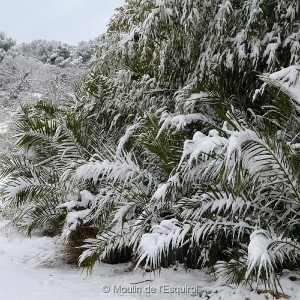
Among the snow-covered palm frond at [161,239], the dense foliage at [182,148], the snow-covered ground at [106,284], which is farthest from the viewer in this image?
the snow-covered ground at [106,284]

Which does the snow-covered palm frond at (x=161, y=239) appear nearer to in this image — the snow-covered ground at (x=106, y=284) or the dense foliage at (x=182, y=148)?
the dense foliage at (x=182, y=148)

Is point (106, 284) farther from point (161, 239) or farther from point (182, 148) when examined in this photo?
point (182, 148)

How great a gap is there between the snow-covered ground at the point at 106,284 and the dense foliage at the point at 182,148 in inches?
6.5

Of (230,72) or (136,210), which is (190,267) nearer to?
(136,210)

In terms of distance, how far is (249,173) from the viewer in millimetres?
2953

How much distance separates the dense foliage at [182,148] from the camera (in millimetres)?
3021

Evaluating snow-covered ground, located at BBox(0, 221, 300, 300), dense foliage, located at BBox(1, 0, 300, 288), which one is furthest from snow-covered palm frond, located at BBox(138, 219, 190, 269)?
snow-covered ground, located at BBox(0, 221, 300, 300)

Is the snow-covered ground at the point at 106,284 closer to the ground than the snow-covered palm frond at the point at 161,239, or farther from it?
closer to the ground

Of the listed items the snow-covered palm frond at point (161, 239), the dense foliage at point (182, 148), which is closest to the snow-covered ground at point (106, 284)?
the dense foliage at point (182, 148)

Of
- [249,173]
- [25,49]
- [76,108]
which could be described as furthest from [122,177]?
[25,49]

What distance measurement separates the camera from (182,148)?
3914 millimetres

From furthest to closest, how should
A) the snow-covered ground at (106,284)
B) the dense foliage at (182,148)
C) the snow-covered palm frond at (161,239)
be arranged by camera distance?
the snow-covered ground at (106,284) < the dense foliage at (182,148) < the snow-covered palm frond at (161,239)

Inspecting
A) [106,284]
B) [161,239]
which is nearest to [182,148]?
[161,239]

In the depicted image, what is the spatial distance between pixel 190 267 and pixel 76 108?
3.56m
